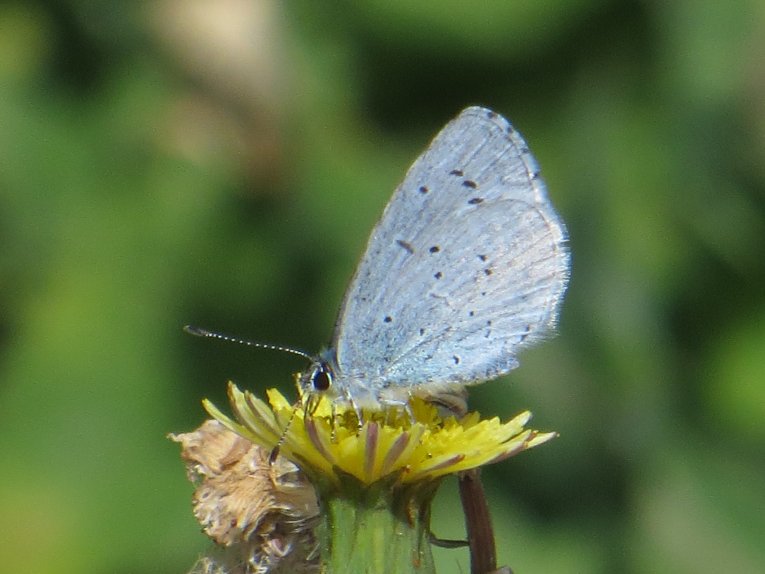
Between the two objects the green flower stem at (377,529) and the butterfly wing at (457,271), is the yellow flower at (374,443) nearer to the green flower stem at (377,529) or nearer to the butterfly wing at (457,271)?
the green flower stem at (377,529)

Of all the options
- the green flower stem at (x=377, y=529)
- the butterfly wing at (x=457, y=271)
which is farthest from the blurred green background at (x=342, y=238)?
the green flower stem at (x=377, y=529)

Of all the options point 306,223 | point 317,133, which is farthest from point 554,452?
point 317,133

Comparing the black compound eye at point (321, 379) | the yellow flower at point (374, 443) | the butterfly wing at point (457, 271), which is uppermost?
the butterfly wing at point (457, 271)

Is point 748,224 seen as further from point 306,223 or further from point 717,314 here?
point 306,223

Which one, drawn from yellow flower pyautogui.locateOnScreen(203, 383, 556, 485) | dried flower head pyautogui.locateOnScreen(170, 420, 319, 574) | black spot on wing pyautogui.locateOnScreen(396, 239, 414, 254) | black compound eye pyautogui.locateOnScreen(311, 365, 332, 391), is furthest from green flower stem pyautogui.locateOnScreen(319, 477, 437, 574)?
black spot on wing pyautogui.locateOnScreen(396, 239, 414, 254)

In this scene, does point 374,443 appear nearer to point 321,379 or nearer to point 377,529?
point 377,529

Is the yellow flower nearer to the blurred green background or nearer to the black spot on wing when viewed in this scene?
the black spot on wing

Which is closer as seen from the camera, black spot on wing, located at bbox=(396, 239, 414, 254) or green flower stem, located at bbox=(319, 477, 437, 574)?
green flower stem, located at bbox=(319, 477, 437, 574)
